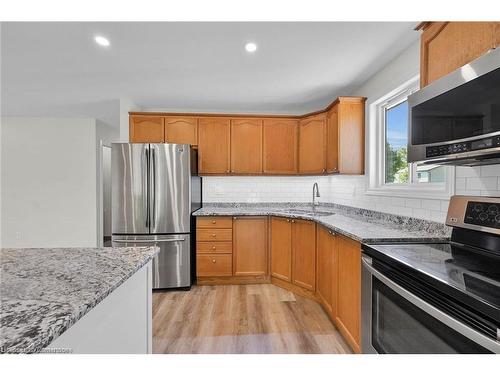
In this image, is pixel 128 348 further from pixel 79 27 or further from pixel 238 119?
pixel 238 119

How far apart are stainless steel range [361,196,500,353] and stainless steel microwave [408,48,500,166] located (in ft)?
1.24

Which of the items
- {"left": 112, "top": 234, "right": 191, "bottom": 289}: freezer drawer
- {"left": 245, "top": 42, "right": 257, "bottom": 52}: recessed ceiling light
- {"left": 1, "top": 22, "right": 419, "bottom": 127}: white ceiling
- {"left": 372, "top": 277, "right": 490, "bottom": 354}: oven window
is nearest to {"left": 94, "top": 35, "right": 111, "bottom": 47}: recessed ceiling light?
{"left": 1, "top": 22, "right": 419, "bottom": 127}: white ceiling

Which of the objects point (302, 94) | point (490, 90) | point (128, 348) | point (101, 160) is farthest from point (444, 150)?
point (101, 160)

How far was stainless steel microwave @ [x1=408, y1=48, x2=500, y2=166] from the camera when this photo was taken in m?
1.03

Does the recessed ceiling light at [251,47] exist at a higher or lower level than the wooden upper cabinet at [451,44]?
higher

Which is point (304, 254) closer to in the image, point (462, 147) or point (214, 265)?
point (214, 265)

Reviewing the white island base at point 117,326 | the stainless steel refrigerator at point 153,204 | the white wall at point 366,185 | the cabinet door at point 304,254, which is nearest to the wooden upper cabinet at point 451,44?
the white wall at point 366,185

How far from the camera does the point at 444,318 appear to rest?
3.15 feet

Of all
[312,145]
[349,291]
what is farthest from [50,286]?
[312,145]

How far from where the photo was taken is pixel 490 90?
1054 mm

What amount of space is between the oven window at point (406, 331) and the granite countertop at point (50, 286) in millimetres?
1161

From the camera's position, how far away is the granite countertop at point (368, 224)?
172 cm

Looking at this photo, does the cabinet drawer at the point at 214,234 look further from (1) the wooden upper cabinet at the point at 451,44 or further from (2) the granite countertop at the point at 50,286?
(1) the wooden upper cabinet at the point at 451,44
